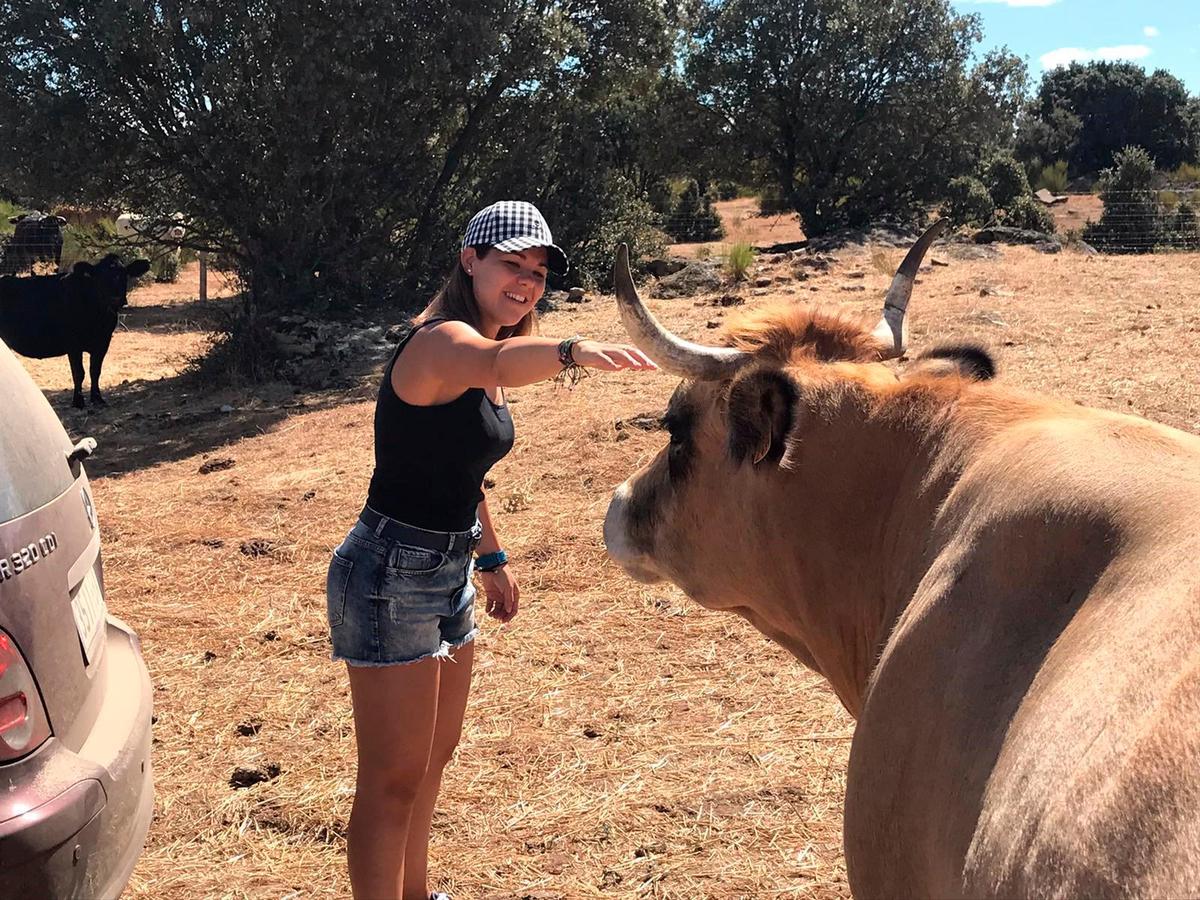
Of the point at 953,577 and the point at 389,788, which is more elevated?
the point at 953,577

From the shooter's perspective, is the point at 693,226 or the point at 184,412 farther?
the point at 693,226

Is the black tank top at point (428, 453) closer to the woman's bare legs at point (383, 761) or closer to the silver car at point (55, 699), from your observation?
the woman's bare legs at point (383, 761)

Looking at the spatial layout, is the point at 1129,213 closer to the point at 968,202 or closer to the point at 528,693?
the point at 968,202

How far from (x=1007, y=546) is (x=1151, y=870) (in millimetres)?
780

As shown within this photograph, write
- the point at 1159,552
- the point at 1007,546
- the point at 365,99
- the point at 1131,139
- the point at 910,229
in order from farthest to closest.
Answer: the point at 1131,139 → the point at 910,229 → the point at 365,99 → the point at 1007,546 → the point at 1159,552

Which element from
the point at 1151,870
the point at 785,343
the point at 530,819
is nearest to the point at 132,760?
the point at 530,819

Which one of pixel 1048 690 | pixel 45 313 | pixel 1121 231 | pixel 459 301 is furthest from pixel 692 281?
pixel 1048 690

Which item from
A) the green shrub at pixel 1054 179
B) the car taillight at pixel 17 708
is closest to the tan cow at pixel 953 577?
the car taillight at pixel 17 708

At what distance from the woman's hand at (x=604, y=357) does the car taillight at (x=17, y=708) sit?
1452 mm

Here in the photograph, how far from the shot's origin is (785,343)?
2871 mm

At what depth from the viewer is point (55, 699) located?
2.51m

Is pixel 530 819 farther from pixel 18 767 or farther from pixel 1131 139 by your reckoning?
pixel 1131 139

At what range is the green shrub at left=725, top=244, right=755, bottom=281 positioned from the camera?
16562 millimetres

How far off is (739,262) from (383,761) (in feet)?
47.7
